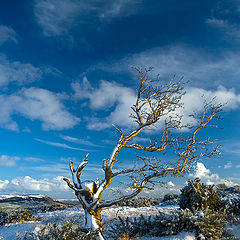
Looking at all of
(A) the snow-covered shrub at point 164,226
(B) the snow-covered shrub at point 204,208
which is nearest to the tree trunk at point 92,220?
(A) the snow-covered shrub at point 164,226

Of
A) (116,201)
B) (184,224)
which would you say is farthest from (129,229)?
(184,224)

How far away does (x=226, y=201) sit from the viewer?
11.1 m

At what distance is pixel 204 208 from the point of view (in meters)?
9.64

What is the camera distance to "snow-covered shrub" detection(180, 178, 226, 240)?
7.54 m

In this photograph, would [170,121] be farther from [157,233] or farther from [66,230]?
[66,230]

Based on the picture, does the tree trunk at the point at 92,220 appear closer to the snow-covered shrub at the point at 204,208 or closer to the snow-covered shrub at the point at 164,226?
the snow-covered shrub at the point at 164,226

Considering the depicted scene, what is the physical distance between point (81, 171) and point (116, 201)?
1.76m

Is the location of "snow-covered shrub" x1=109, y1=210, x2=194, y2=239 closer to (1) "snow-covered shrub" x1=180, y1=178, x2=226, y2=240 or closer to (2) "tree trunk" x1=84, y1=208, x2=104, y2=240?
(1) "snow-covered shrub" x1=180, y1=178, x2=226, y2=240

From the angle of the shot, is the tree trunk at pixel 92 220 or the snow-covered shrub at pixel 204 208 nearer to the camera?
the snow-covered shrub at pixel 204 208

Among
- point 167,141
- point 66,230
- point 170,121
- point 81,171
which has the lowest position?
point 66,230

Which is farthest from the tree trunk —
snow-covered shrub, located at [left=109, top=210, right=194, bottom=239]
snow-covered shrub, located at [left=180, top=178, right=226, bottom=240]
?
snow-covered shrub, located at [left=180, top=178, right=226, bottom=240]

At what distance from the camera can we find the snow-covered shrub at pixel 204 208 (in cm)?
754

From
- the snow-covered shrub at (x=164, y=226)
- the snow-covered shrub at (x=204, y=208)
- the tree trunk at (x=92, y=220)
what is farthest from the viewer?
the tree trunk at (x=92, y=220)

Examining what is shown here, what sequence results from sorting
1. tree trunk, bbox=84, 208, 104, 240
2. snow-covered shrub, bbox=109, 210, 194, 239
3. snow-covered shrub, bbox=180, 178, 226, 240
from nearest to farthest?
snow-covered shrub, bbox=180, 178, 226, 240
snow-covered shrub, bbox=109, 210, 194, 239
tree trunk, bbox=84, 208, 104, 240
